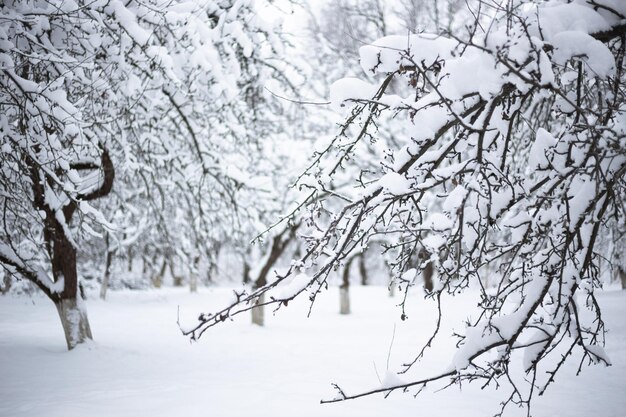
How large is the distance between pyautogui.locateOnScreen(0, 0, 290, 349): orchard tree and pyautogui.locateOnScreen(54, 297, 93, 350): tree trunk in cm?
2

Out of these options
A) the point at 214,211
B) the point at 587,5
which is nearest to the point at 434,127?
the point at 587,5

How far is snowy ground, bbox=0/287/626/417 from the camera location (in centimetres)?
447

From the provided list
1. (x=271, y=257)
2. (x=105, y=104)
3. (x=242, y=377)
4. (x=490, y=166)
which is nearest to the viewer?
(x=490, y=166)

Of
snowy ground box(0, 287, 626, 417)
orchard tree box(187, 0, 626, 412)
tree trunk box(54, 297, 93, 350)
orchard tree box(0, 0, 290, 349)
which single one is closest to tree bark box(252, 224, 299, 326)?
snowy ground box(0, 287, 626, 417)

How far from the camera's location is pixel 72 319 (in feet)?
21.4

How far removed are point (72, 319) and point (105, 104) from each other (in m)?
3.35

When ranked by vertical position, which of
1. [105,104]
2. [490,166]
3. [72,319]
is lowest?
[72,319]

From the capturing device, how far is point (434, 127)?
2.10 m

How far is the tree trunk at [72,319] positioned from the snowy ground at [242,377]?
19cm

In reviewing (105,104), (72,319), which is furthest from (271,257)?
(105,104)

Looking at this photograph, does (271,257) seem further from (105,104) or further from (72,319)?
(105,104)

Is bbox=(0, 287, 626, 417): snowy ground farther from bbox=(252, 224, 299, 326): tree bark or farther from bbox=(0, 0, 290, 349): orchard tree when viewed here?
bbox=(252, 224, 299, 326): tree bark

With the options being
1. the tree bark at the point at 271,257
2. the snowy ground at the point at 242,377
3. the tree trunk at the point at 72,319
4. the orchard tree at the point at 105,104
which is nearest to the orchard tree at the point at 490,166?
the snowy ground at the point at 242,377

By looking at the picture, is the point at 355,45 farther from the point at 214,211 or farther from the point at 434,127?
the point at 434,127
